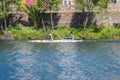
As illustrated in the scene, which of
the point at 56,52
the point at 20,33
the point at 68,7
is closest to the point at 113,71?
the point at 56,52

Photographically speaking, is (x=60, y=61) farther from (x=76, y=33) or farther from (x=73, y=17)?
(x=73, y=17)

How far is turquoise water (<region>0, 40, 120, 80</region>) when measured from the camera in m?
49.3

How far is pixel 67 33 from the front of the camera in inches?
3770

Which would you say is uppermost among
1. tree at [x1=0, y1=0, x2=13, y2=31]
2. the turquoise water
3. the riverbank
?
tree at [x1=0, y1=0, x2=13, y2=31]

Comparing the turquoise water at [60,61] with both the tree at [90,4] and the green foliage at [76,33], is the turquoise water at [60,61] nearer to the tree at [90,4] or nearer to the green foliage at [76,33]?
the green foliage at [76,33]

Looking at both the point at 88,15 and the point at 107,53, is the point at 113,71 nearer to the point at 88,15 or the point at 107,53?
the point at 107,53

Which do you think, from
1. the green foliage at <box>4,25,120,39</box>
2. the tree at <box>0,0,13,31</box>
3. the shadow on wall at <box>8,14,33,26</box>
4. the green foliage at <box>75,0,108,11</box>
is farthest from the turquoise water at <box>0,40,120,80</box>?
the shadow on wall at <box>8,14,33,26</box>

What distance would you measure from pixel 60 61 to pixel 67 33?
34.8 meters

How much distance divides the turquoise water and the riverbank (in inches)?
290

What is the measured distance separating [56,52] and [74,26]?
99.2ft

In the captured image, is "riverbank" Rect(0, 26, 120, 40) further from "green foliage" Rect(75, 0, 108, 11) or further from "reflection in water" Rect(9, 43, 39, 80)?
"reflection in water" Rect(9, 43, 39, 80)

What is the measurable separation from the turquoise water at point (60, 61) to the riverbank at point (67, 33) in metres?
7.37

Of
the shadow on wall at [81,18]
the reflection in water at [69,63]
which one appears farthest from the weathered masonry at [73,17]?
the reflection in water at [69,63]

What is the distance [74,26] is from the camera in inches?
4011
